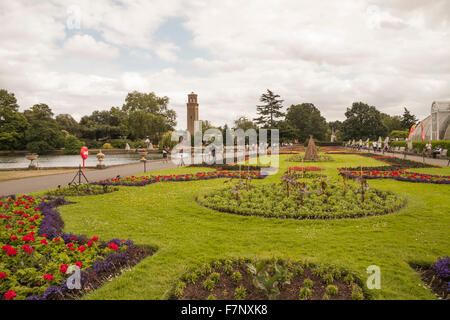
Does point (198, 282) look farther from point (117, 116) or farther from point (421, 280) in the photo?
point (117, 116)

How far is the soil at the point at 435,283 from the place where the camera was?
319 cm

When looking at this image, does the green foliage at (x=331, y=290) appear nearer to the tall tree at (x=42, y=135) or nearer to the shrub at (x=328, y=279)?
the shrub at (x=328, y=279)

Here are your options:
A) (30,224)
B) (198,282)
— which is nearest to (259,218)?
(198,282)

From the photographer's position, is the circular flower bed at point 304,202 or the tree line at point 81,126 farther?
the tree line at point 81,126

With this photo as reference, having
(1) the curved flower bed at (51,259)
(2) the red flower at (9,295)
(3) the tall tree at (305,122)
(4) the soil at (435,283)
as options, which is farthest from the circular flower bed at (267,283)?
(3) the tall tree at (305,122)

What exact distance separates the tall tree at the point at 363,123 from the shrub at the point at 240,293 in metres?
62.6

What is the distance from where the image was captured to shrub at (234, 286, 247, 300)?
3.09 meters

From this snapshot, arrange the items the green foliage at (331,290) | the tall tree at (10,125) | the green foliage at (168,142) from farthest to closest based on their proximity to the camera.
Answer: the tall tree at (10,125) → the green foliage at (168,142) → the green foliage at (331,290)

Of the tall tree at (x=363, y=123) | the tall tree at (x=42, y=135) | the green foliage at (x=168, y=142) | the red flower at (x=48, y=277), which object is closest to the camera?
the red flower at (x=48, y=277)

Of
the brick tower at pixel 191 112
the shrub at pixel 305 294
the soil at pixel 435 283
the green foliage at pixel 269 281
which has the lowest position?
the soil at pixel 435 283

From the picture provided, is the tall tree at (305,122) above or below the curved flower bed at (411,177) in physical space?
above

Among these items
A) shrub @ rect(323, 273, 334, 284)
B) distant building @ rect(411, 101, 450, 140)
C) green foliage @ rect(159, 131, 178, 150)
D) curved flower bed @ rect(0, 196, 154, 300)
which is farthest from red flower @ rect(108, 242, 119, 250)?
distant building @ rect(411, 101, 450, 140)

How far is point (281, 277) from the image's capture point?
9.68 ft

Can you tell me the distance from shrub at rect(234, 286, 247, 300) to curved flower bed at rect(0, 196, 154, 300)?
5.62 feet
